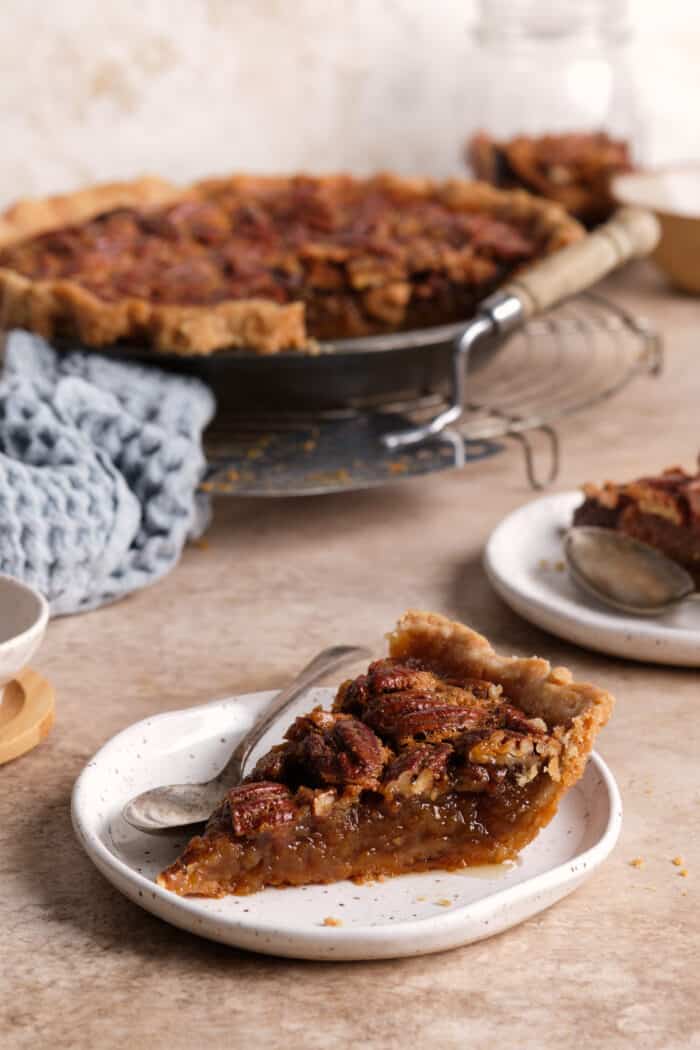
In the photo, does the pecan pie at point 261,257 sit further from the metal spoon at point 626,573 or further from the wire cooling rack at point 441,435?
the metal spoon at point 626,573

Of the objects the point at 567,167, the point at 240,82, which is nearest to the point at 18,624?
the point at 567,167

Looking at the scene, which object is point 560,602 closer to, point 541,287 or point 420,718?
point 420,718

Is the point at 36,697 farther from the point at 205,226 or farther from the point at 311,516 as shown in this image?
the point at 205,226

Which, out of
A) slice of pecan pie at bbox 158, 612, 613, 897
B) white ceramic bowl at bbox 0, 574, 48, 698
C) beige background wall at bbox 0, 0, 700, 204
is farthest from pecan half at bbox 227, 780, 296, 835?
beige background wall at bbox 0, 0, 700, 204

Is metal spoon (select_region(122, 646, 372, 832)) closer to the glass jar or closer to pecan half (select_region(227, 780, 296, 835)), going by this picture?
pecan half (select_region(227, 780, 296, 835))

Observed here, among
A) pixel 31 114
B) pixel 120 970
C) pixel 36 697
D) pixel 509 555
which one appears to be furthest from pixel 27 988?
pixel 31 114
